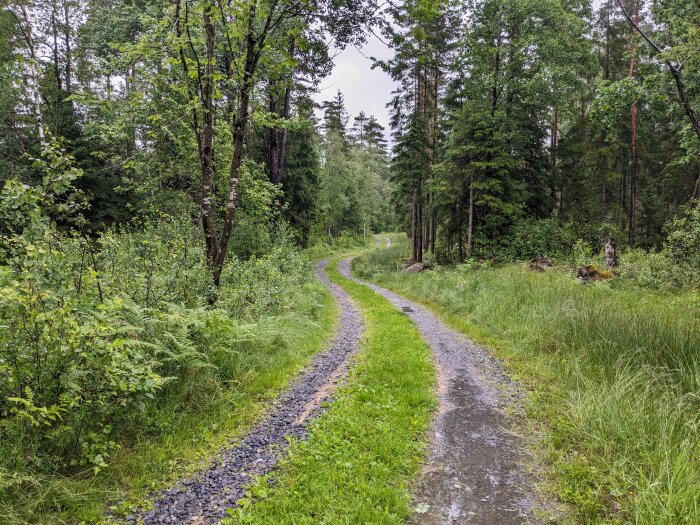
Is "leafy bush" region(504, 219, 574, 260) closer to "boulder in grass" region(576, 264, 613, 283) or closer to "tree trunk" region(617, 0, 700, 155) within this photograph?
"boulder in grass" region(576, 264, 613, 283)

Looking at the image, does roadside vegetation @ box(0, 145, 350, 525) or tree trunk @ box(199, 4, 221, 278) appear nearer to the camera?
roadside vegetation @ box(0, 145, 350, 525)

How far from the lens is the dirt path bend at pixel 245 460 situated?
3309 mm

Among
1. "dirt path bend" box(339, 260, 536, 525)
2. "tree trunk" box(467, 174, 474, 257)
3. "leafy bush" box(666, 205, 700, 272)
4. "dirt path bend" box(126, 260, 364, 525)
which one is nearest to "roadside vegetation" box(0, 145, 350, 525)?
"dirt path bend" box(126, 260, 364, 525)

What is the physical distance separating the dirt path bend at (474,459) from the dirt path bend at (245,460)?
173 cm

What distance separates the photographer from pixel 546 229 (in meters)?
19.3

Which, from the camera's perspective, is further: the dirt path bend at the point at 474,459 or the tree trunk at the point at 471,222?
the tree trunk at the point at 471,222

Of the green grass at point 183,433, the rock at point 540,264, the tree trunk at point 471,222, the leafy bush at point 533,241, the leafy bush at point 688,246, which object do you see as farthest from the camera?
the leafy bush at point 533,241

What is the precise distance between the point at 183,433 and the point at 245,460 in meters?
0.91

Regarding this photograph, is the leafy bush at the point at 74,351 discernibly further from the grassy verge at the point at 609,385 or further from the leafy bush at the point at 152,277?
the grassy verge at the point at 609,385

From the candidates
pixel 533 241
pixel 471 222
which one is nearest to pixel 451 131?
pixel 471 222

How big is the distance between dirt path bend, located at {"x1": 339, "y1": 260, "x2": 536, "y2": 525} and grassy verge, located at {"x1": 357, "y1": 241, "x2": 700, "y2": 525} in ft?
1.40

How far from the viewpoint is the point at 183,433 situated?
4430mm

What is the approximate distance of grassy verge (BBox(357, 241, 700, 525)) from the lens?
10.9ft

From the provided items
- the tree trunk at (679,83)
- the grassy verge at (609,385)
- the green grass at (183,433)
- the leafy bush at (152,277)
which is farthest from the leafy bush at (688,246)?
the leafy bush at (152,277)
